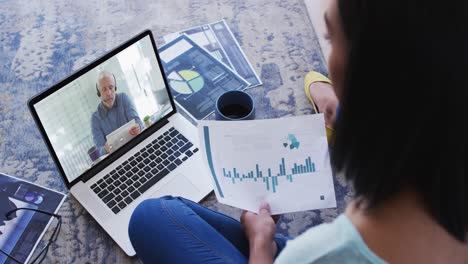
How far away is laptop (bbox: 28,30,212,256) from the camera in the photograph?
0.91 m

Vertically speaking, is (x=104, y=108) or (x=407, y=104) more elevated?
(x=407, y=104)

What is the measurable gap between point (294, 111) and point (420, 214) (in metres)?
0.65

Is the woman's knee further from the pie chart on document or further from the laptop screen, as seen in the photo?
the pie chart on document

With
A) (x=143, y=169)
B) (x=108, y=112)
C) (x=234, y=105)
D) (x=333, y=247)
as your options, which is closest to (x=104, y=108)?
(x=108, y=112)

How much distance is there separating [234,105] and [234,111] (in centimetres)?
1

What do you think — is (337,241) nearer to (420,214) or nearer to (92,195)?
(420,214)

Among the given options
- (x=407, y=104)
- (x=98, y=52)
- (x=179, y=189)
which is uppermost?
(x=407, y=104)

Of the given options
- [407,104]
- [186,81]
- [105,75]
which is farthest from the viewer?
[186,81]

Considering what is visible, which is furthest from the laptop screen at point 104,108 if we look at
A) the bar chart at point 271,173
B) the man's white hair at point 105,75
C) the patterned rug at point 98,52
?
the bar chart at point 271,173

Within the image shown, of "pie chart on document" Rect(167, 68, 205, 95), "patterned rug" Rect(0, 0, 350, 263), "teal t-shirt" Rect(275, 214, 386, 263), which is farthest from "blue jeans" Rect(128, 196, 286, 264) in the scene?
"pie chart on document" Rect(167, 68, 205, 95)

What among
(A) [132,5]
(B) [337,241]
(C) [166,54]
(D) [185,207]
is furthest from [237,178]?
(A) [132,5]

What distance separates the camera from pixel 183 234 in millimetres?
823

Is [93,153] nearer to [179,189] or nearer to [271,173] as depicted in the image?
[179,189]

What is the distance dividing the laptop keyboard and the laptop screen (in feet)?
0.13
